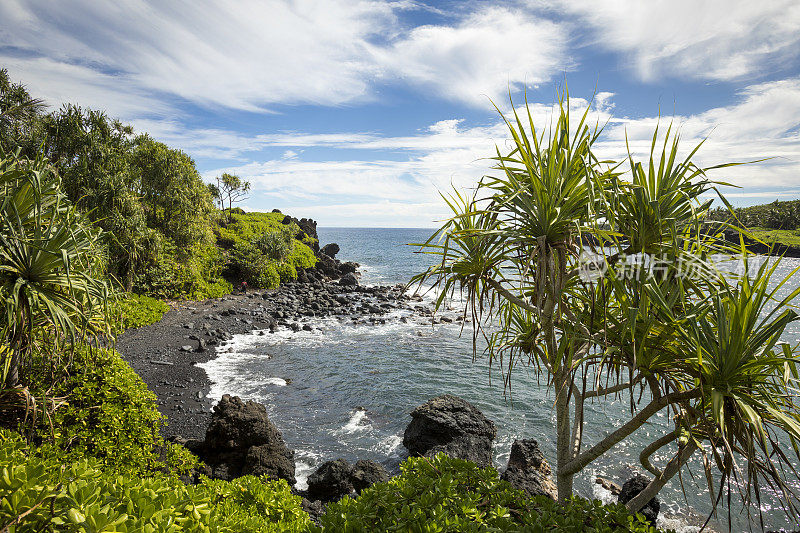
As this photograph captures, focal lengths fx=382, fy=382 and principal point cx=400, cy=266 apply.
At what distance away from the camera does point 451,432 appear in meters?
10.1

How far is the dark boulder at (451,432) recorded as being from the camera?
9719 millimetres

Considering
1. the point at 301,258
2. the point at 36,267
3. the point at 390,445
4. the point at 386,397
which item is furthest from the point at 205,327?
the point at 301,258

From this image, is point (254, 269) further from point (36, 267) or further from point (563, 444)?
point (563, 444)

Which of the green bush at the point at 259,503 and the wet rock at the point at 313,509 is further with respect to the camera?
the wet rock at the point at 313,509

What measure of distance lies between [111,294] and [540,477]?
29.2 ft

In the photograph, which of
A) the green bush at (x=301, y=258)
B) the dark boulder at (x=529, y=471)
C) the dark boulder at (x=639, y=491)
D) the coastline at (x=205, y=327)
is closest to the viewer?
the dark boulder at (x=639, y=491)

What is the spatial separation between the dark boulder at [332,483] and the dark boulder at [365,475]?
101 mm

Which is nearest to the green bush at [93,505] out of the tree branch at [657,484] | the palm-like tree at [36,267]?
the palm-like tree at [36,267]

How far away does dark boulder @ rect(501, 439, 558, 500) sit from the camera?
25.5 feet

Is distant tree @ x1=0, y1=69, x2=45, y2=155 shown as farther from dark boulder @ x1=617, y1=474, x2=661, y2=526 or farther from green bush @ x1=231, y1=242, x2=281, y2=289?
dark boulder @ x1=617, y1=474, x2=661, y2=526

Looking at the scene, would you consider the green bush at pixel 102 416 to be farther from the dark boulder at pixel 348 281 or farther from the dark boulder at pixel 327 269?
the dark boulder at pixel 327 269

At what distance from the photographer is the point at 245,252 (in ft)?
105

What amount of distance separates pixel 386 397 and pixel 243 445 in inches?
254

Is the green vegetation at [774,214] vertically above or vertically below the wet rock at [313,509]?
above
